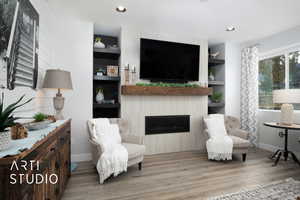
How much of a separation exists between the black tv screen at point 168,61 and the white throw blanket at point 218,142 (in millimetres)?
1149

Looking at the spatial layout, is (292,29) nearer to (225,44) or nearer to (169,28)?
(225,44)

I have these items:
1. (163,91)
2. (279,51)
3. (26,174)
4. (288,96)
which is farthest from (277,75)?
(26,174)

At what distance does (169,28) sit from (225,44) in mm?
1742

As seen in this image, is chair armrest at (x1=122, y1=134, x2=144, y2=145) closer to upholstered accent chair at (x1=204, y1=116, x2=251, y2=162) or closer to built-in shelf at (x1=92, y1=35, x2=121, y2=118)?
built-in shelf at (x1=92, y1=35, x2=121, y2=118)

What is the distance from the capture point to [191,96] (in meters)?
4.02

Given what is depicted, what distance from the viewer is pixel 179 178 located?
8.35 ft

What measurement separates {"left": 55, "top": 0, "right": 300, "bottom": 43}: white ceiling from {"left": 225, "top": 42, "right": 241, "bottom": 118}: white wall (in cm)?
59

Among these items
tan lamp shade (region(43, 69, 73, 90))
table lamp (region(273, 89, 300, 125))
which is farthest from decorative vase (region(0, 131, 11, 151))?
table lamp (region(273, 89, 300, 125))

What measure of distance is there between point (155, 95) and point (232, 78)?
7.23ft

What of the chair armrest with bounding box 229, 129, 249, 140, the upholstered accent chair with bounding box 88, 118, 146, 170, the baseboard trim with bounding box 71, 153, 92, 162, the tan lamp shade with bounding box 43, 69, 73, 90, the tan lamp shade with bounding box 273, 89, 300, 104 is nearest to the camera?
the tan lamp shade with bounding box 43, 69, 73, 90

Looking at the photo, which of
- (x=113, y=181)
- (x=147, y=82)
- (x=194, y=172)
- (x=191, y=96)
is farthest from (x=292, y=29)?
(x=113, y=181)

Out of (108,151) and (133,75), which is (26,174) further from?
(133,75)

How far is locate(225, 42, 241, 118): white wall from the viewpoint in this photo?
4406 mm

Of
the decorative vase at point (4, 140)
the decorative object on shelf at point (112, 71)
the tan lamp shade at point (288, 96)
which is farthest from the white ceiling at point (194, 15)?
the decorative vase at point (4, 140)
